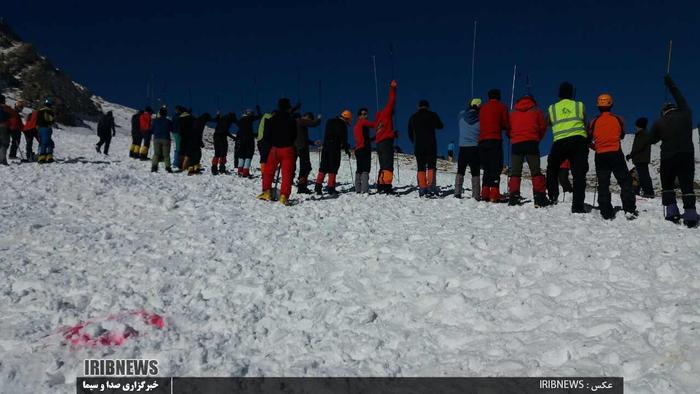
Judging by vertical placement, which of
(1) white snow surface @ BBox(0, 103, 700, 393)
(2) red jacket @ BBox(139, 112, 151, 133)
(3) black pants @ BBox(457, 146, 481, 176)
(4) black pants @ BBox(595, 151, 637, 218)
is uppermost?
(2) red jacket @ BBox(139, 112, 151, 133)

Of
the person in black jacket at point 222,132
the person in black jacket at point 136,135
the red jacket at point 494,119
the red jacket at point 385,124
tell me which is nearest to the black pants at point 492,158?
the red jacket at point 494,119

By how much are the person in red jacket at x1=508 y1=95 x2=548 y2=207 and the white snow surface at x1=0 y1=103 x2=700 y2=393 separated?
1047mm

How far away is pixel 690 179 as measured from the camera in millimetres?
8094

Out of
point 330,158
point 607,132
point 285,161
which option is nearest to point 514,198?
point 607,132

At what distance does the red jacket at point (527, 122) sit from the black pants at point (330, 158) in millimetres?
4720

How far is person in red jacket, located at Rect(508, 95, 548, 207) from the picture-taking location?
9875 mm

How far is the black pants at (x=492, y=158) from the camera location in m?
10.6

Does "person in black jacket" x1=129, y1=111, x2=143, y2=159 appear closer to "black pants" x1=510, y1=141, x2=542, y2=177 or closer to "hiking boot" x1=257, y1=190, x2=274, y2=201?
"hiking boot" x1=257, y1=190, x2=274, y2=201

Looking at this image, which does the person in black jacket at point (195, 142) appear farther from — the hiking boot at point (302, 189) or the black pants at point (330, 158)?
the black pants at point (330, 158)

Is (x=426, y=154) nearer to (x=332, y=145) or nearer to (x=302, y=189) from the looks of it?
(x=332, y=145)

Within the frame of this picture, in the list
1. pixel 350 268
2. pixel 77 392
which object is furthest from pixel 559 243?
pixel 77 392

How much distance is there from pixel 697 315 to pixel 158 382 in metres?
4.72

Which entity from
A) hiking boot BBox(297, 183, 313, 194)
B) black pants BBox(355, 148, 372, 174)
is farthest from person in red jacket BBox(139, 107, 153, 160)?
black pants BBox(355, 148, 372, 174)

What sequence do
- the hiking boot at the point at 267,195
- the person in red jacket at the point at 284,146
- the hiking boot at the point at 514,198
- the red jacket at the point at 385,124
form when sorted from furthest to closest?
1. the red jacket at the point at 385,124
2. the hiking boot at the point at 267,195
3. the person in red jacket at the point at 284,146
4. the hiking boot at the point at 514,198
